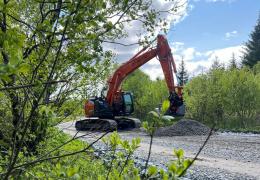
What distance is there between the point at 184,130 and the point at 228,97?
7953 millimetres

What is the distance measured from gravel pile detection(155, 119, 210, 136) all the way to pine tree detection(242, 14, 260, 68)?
2800cm

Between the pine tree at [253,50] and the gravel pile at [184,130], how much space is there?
28002mm

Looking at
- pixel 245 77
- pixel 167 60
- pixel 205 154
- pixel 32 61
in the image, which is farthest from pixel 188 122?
pixel 32 61

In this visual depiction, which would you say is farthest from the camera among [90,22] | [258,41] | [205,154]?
[258,41]

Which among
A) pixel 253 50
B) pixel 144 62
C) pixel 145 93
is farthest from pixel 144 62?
pixel 253 50

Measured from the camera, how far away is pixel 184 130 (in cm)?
2231

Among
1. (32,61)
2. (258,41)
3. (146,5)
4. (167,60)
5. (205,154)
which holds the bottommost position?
(205,154)

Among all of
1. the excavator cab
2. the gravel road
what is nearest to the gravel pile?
the excavator cab

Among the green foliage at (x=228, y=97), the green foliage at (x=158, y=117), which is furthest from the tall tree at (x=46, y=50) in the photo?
the green foliage at (x=228, y=97)

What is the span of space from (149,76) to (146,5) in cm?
4590

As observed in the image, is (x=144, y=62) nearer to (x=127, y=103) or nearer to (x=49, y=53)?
(x=127, y=103)

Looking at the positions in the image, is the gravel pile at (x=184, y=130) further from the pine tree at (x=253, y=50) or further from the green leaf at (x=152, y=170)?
the pine tree at (x=253, y=50)

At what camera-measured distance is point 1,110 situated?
14.6 ft

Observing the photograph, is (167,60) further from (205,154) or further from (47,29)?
(47,29)
